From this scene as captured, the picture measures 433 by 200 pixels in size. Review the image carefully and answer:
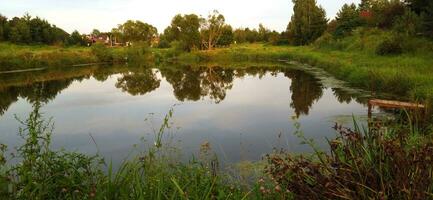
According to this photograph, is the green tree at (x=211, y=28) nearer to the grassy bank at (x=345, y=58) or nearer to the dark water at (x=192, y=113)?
the grassy bank at (x=345, y=58)

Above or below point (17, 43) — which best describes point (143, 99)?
below

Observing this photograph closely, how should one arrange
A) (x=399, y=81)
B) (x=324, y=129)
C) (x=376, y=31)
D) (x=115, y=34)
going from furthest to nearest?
(x=115, y=34) → (x=376, y=31) → (x=399, y=81) → (x=324, y=129)

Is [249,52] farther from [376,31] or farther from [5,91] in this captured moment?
[5,91]

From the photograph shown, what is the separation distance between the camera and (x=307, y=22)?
55.1 meters

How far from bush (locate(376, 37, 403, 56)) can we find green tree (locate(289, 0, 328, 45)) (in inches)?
1276

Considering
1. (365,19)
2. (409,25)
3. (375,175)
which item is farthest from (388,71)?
(365,19)

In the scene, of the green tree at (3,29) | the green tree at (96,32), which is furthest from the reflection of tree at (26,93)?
the green tree at (96,32)

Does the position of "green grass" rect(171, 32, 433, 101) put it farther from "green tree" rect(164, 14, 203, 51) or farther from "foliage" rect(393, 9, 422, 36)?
"green tree" rect(164, 14, 203, 51)

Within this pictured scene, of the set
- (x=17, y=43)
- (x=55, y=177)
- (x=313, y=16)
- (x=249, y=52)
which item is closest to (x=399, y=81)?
(x=55, y=177)

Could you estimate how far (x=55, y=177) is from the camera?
4.40m

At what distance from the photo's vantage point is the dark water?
934cm

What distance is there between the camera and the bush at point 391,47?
68.8 ft

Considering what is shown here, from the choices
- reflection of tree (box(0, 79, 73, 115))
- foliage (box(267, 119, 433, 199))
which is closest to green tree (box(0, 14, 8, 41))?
reflection of tree (box(0, 79, 73, 115))

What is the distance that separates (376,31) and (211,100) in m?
20.4
